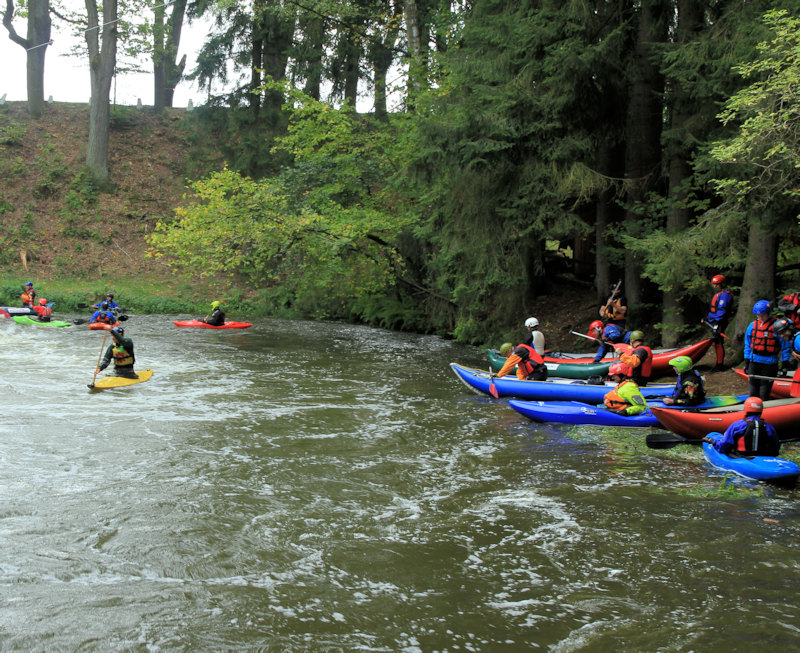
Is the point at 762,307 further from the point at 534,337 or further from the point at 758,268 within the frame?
the point at 534,337

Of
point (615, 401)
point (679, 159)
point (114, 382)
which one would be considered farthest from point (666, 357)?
point (114, 382)

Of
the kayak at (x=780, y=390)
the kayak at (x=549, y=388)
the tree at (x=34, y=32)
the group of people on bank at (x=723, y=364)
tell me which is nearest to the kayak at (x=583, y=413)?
the group of people on bank at (x=723, y=364)

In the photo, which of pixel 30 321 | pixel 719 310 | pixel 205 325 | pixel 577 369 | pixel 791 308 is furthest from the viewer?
pixel 205 325

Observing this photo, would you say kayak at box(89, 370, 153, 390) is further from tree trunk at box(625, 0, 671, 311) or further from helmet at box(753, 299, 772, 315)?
helmet at box(753, 299, 772, 315)

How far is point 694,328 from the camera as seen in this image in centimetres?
1389

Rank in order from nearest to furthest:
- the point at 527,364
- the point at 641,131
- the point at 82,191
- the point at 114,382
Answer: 1. the point at 527,364
2. the point at 114,382
3. the point at 641,131
4. the point at 82,191

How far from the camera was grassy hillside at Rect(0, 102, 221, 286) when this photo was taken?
2829cm

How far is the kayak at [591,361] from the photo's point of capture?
11.9 meters

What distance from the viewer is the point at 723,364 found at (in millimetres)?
12195

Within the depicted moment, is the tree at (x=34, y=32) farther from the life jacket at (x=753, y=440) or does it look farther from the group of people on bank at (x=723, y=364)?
the life jacket at (x=753, y=440)

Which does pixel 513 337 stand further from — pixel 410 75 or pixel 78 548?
pixel 78 548

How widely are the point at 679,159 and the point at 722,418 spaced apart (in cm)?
694

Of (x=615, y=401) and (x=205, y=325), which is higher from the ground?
(x=205, y=325)

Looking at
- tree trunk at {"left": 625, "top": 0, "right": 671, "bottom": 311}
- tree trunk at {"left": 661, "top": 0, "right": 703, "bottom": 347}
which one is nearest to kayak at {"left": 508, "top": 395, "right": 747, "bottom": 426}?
tree trunk at {"left": 661, "top": 0, "right": 703, "bottom": 347}
